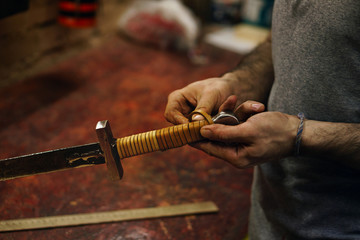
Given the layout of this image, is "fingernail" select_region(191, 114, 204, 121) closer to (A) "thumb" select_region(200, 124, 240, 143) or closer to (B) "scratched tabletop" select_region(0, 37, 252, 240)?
(A) "thumb" select_region(200, 124, 240, 143)

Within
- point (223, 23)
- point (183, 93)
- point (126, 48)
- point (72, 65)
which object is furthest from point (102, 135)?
point (223, 23)

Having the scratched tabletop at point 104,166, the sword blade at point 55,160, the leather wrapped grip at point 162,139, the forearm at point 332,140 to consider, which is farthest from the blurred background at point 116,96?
the forearm at point 332,140

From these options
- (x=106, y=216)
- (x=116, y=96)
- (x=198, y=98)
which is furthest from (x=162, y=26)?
(x=106, y=216)

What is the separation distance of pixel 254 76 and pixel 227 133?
1.26 ft

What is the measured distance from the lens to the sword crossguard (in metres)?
0.64

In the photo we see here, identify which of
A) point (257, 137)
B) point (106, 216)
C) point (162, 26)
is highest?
point (257, 137)

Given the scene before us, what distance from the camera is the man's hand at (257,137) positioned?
2.08 ft

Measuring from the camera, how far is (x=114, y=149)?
2.20 ft

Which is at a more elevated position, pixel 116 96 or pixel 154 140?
pixel 154 140

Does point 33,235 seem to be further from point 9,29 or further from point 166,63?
point 166,63

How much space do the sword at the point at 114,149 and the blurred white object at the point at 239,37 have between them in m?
1.71

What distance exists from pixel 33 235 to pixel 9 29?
1083mm

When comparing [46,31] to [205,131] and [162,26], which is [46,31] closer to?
[162,26]

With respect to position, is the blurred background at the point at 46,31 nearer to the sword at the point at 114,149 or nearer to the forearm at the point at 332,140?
the sword at the point at 114,149
